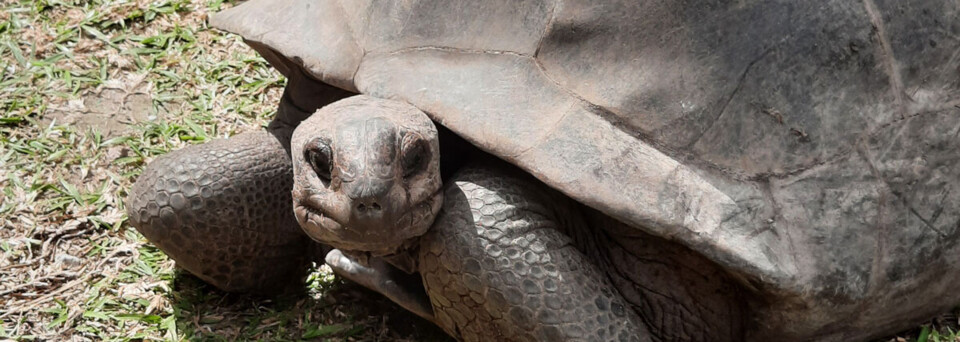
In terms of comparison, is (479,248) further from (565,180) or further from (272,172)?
→ (272,172)

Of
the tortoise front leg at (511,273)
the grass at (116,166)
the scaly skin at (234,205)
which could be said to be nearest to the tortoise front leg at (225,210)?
the scaly skin at (234,205)

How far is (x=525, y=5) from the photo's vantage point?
3.53 meters

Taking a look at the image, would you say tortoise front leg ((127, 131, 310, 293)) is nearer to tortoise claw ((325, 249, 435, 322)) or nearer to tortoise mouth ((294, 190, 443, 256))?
tortoise claw ((325, 249, 435, 322))

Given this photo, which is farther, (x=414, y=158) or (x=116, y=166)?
(x=116, y=166)

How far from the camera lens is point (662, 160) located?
336 cm

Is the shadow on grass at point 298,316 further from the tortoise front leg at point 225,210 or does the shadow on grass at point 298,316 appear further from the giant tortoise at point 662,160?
the giant tortoise at point 662,160

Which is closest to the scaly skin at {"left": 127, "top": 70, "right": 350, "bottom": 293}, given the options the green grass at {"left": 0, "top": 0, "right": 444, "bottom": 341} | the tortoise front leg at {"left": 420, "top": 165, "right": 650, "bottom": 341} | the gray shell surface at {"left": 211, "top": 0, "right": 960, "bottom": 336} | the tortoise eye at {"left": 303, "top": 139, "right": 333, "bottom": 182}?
the green grass at {"left": 0, "top": 0, "right": 444, "bottom": 341}

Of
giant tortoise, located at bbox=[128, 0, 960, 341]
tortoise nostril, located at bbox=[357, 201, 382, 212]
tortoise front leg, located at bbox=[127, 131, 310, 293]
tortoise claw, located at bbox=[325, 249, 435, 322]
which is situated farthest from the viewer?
tortoise front leg, located at bbox=[127, 131, 310, 293]

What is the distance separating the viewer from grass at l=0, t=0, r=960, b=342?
4.18m

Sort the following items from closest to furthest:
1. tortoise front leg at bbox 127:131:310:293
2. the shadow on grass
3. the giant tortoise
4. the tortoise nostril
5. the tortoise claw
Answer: the tortoise nostril
the giant tortoise
the tortoise claw
tortoise front leg at bbox 127:131:310:293
the shadow on grass

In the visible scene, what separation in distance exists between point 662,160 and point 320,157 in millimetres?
937

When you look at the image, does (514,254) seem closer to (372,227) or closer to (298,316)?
(372,227)

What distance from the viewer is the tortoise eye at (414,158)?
331 cm

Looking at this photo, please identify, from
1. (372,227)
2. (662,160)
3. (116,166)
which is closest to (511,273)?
(372,227)
